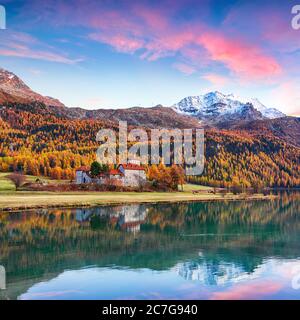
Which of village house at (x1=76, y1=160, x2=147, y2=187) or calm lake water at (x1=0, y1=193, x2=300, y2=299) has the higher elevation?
village house at (x1=76, y1=160, x2=147, y2=187)

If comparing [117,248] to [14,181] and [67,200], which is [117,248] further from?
[14,181]

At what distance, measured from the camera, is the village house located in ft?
360

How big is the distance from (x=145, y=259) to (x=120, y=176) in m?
86.5

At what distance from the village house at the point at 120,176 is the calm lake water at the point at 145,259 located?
57646mm

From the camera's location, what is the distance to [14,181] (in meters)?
94.2

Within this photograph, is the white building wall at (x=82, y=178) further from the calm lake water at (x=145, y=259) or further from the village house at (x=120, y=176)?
the calm lake water at (x=145, y=259)

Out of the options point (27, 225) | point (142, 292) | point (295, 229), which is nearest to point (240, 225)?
point (295, 229)

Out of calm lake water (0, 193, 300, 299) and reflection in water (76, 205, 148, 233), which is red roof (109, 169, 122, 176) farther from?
calm lake water (0, 193, 300, 299)

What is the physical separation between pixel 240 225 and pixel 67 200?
111 ft

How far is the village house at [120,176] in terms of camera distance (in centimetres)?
10975

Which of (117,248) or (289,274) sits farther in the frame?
(117,248)

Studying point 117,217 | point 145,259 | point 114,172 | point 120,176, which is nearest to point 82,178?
point 114,172

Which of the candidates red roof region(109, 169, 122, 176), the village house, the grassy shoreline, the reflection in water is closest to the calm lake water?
the reflection in water

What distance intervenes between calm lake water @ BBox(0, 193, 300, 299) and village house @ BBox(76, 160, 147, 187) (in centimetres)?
5765
